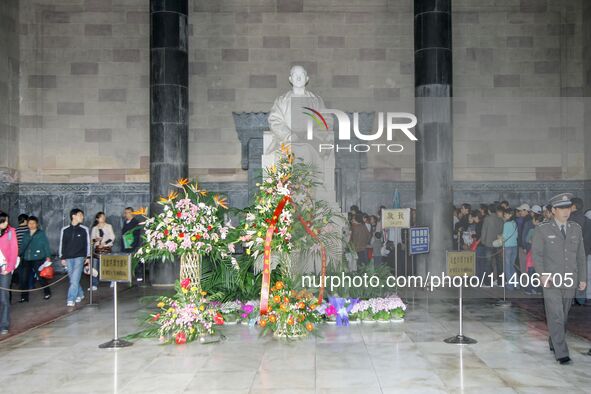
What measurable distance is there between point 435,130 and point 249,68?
229 inches

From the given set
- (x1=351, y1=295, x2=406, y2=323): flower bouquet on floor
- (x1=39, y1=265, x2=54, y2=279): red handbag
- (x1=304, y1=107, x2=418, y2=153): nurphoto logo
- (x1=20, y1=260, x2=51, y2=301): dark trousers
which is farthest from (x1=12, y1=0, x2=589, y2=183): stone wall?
(x1=351, y1=295, x2=406, y2=323): flower bouquet on floor

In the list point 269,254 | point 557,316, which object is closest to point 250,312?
point 269,254

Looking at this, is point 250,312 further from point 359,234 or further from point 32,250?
point 32,250

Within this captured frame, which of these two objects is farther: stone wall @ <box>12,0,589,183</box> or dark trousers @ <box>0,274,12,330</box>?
stone wall @ <box>12,0,589,183</box>

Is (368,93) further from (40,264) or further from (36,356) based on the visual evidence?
(36,356)

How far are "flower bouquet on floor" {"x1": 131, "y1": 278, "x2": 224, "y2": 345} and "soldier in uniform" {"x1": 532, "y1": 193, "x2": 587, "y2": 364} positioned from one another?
4144mm

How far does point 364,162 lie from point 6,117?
981cm

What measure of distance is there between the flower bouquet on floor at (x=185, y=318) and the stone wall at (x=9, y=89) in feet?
33.4

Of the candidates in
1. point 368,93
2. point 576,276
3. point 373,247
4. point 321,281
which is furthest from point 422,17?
point 576,276

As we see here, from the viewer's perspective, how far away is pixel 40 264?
13.3m

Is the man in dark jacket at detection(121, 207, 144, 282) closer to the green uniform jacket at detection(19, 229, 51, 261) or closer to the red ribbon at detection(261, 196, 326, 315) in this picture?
the green uniform jacket at detection(19, 229, 51, 261)

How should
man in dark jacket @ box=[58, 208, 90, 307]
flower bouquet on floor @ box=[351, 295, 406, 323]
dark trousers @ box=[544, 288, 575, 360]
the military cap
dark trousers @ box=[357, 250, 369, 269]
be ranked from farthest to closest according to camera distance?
dark trousers @ box=[357, 250, 369, 269]
man in dark jacket @ box=[58, 208, 90, 307]
flower bouquet on floor @ box=[351, 295, 406, 323]
the military cap
dark trousers @ box=[544, 288, 575, 360]

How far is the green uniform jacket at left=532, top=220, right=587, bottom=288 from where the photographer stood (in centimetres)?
731

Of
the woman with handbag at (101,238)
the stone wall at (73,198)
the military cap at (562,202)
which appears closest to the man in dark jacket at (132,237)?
the woman with handbag at (101,238)
